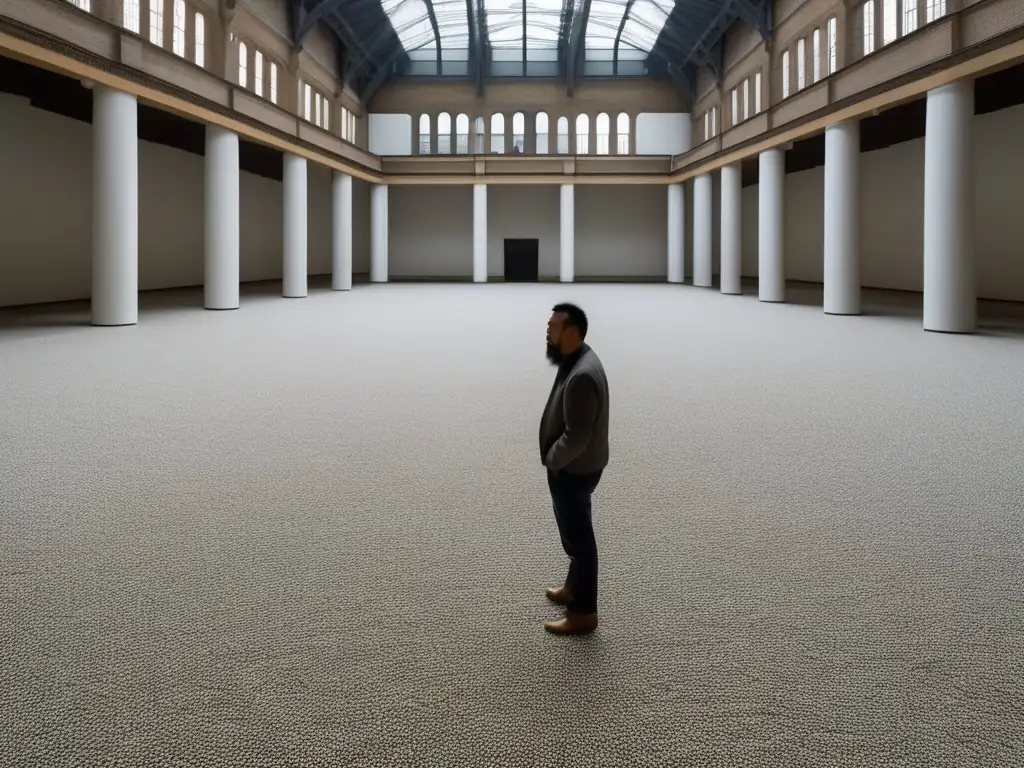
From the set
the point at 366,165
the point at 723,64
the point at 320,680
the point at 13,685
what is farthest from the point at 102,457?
the point at 723,64

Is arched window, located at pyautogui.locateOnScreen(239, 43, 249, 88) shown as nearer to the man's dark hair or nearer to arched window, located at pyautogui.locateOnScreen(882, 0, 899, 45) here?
arched window, located at pyautogui.locateOnScreen(882, 0, 899, 45)

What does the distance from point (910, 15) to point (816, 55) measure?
6.22 m

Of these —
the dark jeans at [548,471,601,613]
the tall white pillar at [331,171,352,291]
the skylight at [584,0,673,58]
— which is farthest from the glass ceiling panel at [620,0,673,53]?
the dark jeans at [548,471,601,613]

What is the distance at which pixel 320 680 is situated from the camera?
3.70 m

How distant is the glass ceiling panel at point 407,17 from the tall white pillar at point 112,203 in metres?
25.9

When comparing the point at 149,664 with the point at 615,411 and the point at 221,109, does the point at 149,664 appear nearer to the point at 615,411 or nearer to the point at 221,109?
the point at 615,411

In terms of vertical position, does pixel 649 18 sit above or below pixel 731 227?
above

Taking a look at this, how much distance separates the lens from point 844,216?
953 inches

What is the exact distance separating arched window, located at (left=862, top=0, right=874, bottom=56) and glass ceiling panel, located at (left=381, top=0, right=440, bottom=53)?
2375 centimetres

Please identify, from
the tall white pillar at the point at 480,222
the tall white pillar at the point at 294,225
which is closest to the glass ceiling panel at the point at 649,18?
the tall white pillar at the point at 480,222

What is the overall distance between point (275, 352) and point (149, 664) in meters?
12.6

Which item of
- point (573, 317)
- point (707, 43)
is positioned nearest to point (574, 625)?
point (573, 317)

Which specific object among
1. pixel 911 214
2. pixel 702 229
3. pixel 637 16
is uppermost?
pixel 637 16

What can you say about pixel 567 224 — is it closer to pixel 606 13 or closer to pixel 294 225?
pixel 606 13
